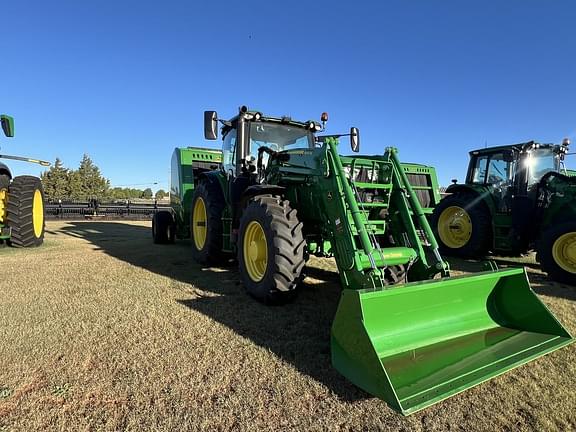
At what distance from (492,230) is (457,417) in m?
6.41

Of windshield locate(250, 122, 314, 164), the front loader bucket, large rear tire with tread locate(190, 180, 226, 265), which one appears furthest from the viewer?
large rear tire with tread locate(190, 180, 226, 265)

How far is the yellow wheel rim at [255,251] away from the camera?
4590 millimetres

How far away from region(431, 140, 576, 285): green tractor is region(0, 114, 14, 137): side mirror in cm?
908

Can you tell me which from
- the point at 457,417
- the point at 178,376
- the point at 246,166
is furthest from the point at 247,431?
the point at 246,166

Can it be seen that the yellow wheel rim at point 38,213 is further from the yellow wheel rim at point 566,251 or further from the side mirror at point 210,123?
the yellow wheel rim at point 566,251

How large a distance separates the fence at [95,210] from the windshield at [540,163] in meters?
14.2

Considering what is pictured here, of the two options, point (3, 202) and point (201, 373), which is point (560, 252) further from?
point (3, 202)

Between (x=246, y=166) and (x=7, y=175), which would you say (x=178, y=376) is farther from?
(x=7, y=175)

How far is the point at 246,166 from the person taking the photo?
590 centimetres

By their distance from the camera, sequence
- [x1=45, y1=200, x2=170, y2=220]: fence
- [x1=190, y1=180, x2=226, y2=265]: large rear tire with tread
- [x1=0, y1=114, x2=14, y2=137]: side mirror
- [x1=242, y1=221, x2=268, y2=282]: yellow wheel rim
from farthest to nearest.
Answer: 1. [x1=45, y1=200, x2=170, y2=220]: fence
2. [x1=0, y1=114, x2=14, y2=137]: side mirror
3. [x1=190, y1=180, x2=226, y2=265]: large rear tire with tread
4. [x1=242, y1=221, x2=268, y2=282]: yellow wheel rim

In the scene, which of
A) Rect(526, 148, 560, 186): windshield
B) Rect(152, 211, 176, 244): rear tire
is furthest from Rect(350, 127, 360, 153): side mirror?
Rect(152, 211, 176, 244): rear tire

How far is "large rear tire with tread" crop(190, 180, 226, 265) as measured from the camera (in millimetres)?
6250

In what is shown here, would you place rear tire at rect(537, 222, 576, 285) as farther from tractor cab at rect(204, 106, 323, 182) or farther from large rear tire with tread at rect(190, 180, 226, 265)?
large rear tire with tread at rect(190, 180, 226, 265)

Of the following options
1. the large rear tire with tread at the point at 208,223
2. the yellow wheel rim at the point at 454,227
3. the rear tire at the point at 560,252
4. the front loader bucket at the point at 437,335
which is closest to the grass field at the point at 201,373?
the front loader bucket at the point at 437,335
